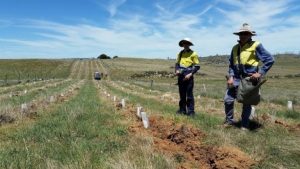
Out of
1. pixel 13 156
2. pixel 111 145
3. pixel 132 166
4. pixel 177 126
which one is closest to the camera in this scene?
pixel 132 166

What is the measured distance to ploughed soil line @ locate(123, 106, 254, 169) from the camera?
5.91 meters

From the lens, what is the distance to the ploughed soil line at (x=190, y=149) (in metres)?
5.91

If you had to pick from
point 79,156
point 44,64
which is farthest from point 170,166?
point 44,64

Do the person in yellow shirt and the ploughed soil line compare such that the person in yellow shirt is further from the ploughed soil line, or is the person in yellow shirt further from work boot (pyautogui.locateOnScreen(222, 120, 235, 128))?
the ploughed soil line

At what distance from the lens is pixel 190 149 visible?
22.4ft

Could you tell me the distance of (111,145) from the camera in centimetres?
729

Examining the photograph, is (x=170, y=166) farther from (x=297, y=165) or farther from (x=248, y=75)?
(x=248, y=75)

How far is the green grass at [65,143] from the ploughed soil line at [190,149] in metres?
0.63

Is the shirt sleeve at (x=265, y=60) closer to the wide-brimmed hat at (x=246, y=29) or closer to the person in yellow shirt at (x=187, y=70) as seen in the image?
the wide-brimmed hat at (x=246, y=29)

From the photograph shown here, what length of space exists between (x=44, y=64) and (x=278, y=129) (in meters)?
95.1

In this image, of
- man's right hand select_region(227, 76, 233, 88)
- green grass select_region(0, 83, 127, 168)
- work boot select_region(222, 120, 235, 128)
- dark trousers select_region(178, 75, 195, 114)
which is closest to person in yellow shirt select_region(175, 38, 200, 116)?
dark trousers select_region(178, 75, 195, 114)

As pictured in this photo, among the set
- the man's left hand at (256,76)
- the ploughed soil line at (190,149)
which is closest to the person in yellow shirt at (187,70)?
the ploughed soil line at (190,149)

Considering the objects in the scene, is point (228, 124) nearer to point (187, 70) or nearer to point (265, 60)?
point (265, 60)

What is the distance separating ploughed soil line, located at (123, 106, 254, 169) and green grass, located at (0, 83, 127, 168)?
2.07 feet
